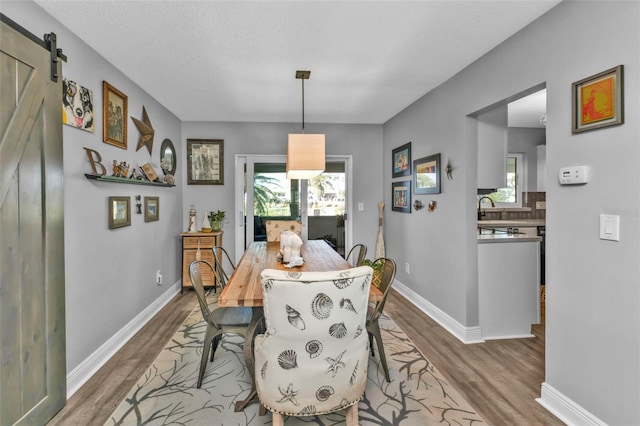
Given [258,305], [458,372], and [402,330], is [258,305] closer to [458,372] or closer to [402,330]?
[458,372]

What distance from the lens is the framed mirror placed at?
4.01 meters

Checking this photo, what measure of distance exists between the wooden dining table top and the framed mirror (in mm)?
1625

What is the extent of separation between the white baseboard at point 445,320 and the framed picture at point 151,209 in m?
3.10

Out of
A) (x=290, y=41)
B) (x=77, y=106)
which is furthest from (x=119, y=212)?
(x=290, y=41)

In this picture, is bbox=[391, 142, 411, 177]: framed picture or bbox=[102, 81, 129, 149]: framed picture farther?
bbox=[391, 142, 411, 177]: framed picture

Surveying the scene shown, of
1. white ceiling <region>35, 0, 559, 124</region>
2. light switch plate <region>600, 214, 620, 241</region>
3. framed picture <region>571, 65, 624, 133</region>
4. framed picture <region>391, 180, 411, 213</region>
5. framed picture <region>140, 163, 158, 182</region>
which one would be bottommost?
light switch plate <region>600, 214, 620, 241</region>

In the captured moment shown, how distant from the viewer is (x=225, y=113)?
432cm

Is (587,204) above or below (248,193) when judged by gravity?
below

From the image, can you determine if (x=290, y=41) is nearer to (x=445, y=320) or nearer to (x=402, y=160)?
(x=402, y=160)

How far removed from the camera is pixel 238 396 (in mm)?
2082

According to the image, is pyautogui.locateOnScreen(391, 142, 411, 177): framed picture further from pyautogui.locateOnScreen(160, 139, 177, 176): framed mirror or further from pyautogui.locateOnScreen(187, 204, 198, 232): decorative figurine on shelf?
pyautogui.locateOnScreen(160, 139, 177, 176): framed mirror

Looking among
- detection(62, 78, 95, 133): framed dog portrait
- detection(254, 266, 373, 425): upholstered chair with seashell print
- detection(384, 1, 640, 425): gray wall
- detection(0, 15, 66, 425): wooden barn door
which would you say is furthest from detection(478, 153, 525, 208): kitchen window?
detection(0, 15, 66, 425): wooden barn door

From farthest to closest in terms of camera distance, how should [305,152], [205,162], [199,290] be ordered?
[205,162], [305,152], [199,290]

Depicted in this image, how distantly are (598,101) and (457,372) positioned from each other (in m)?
1.88
